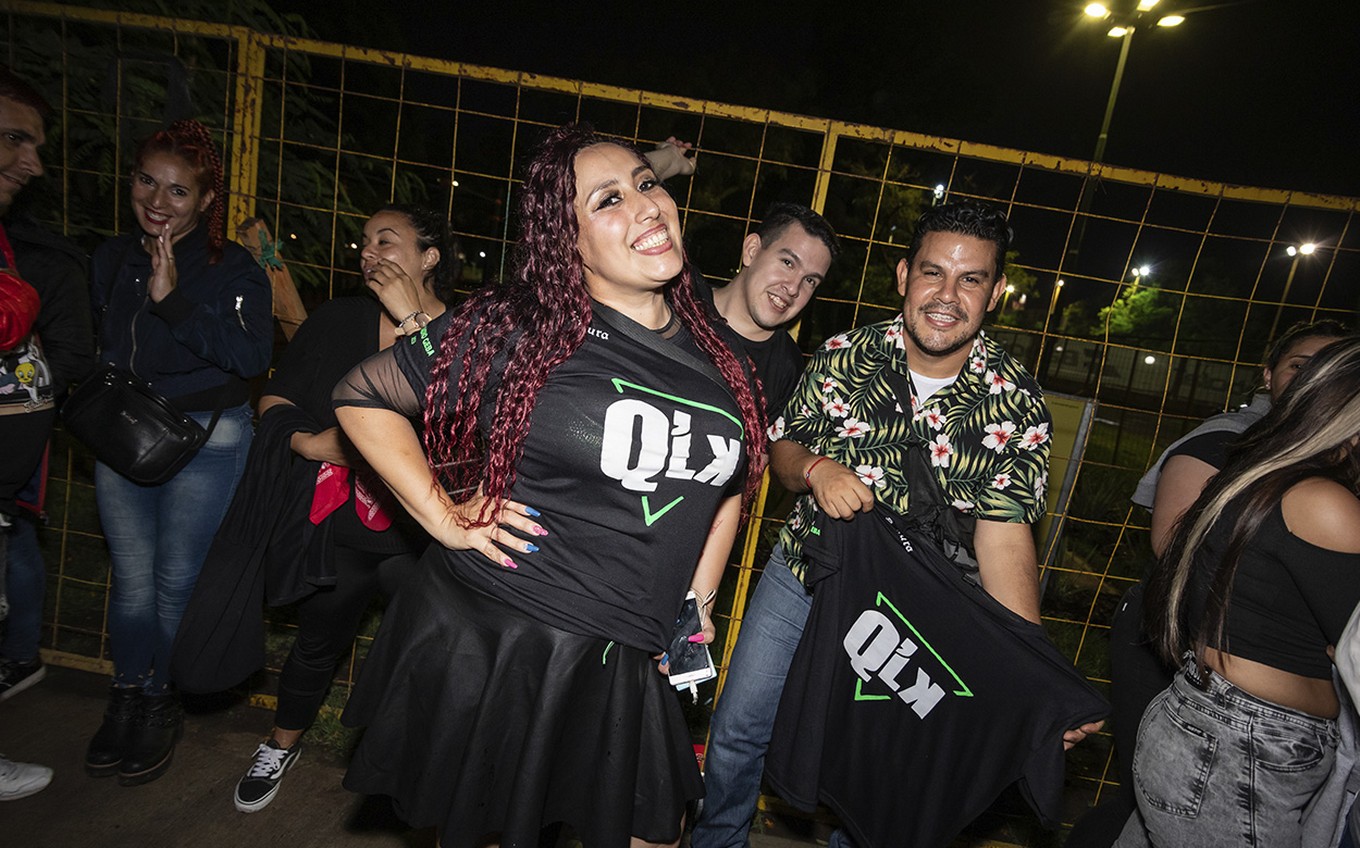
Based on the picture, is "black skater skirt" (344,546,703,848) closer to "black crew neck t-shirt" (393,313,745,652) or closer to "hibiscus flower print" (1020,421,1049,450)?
"black crew neck t-shirt" (393,313,745,652)

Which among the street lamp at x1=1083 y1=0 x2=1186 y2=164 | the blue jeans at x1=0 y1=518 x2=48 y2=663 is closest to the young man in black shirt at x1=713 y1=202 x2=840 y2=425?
the blue jeans at x1=0 y1=518 x2=48 y2=663

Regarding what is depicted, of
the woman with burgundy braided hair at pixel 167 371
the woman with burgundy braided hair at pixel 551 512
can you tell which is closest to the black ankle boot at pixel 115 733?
the woman with burgundy braided hair at pixel 167 371

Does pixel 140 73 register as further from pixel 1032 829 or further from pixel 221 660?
pixel 1032 829

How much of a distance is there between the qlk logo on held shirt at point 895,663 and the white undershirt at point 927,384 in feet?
2.38

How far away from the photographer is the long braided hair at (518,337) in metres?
1.79

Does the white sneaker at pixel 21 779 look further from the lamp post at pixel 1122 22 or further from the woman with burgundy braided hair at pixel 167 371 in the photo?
the lamp post at pixel 1122 22

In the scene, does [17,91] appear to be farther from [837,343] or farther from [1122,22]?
[1122,22]

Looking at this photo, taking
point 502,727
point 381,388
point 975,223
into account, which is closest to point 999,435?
point 975,223

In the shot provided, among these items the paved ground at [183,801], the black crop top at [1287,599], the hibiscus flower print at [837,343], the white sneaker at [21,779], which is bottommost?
the paved ground at [183,801]

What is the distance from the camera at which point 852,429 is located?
2.51 meters

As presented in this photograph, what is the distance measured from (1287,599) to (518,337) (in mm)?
2175

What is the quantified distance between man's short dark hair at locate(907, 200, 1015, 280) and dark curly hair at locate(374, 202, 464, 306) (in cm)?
206

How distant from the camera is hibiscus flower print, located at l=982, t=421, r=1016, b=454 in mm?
2305

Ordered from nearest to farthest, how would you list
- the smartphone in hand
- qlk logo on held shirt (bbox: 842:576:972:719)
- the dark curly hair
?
the smartphone in hand, qlk logo on held shirt (bbox: 842:576:972:719), the dark curly hair
